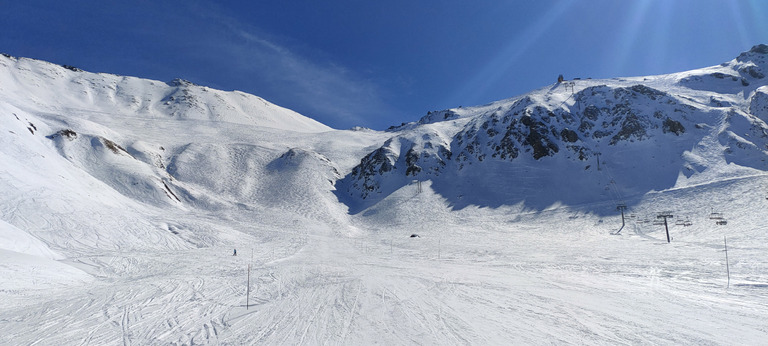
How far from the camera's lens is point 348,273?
728 inches

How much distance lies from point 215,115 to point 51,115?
60.6 m

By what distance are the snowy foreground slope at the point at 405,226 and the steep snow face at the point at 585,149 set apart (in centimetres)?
43

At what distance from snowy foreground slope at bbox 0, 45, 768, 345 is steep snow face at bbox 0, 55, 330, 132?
3610 mm

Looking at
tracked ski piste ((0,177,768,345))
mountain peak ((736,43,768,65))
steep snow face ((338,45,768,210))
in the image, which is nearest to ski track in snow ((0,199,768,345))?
tracked ski piste ((0,177,768,345))

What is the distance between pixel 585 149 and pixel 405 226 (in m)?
39.8

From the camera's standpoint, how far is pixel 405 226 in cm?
5175

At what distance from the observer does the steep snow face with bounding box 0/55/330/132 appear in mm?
104062

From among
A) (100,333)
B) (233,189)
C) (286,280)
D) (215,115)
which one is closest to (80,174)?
(233,189)

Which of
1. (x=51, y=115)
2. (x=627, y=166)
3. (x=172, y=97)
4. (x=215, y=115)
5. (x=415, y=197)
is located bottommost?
(x=415, y=197)

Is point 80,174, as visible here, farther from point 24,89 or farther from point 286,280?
point 24,89

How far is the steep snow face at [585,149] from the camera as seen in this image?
173ft

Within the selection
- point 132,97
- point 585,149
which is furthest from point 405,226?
point 132,97

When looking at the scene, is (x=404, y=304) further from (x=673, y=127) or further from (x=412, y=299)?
(x=673, y=127)

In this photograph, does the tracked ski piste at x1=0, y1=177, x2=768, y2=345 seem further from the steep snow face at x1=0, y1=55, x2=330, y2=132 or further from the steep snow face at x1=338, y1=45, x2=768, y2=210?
the steep snow face at x1=0, y1=55, x2=330, y2=132
